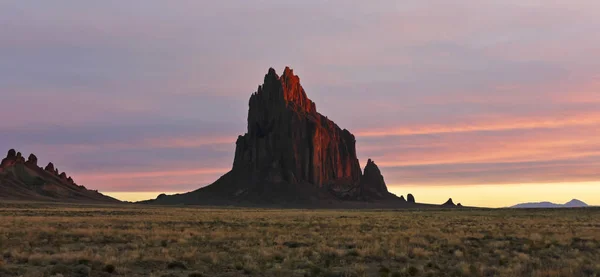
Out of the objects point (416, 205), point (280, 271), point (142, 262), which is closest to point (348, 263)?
point (280, 271)

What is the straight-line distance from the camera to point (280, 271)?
738 inches

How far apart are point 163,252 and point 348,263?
757cm

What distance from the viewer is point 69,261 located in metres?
20.3

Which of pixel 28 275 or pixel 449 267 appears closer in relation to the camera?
pixel 28 275

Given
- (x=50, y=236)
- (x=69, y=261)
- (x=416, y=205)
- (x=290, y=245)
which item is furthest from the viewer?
(x=416, y=205)

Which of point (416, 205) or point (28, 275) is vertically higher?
point (416, 205)

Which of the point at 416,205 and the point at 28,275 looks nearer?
the point at 28,275

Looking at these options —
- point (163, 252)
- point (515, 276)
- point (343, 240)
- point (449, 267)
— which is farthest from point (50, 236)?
point (515, 276)

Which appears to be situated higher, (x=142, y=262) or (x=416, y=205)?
(x=416, y=205)

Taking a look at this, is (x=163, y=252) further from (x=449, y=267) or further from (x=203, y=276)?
(x=449, y=267)

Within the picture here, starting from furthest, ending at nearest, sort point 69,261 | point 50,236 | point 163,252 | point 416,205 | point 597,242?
1. point 416,205
2. point 50,236
3. point 597,242
4. point 163,252
5. point 69,261

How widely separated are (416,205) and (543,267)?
180 m

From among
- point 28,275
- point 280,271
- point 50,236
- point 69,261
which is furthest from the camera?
point 50,236

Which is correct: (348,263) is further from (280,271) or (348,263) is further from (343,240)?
(343,240)
